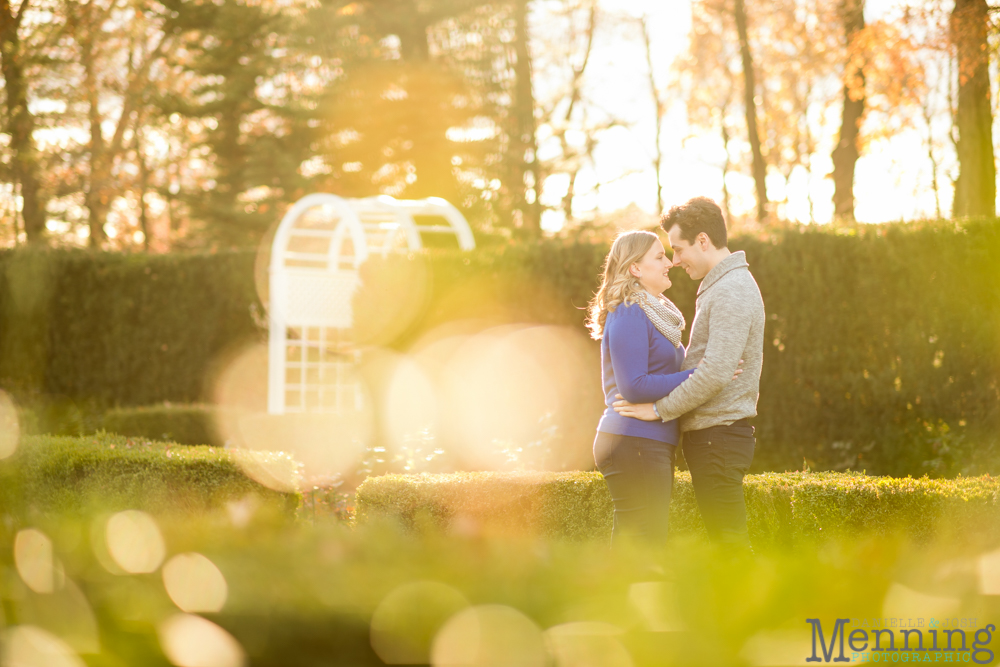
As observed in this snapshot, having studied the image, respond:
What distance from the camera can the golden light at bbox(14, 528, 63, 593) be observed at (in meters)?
2.02

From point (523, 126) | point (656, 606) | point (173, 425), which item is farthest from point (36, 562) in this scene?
point (523, 126)

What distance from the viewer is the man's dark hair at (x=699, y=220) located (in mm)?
3539

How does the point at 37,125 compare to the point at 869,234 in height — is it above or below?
above

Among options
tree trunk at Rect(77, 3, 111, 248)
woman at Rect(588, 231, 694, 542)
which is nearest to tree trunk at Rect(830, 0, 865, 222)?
woman at Rect(588, 231, 694, 542)

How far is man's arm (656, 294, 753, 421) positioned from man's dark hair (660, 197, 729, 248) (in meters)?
0.27

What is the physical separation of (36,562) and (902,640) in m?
2.03

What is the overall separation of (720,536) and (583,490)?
2.20 metres

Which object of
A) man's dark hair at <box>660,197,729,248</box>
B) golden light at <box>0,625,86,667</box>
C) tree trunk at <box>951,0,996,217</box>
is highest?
tree trunk at <box>951,0,996,217</box>

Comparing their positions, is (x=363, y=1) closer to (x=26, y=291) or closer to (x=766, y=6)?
(x=766, y=6)

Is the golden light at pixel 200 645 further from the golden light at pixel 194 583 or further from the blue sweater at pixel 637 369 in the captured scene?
the blue sweater at pixel 637 369

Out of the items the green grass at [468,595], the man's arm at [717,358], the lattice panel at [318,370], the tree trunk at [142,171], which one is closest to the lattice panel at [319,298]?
the lattice panel at [318,370]

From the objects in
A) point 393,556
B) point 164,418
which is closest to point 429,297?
point 164,418

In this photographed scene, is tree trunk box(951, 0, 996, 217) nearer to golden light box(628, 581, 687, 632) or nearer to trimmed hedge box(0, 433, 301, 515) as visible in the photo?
trimmed hedge box(0, 433, 301, 515)

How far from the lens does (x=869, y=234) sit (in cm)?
859
